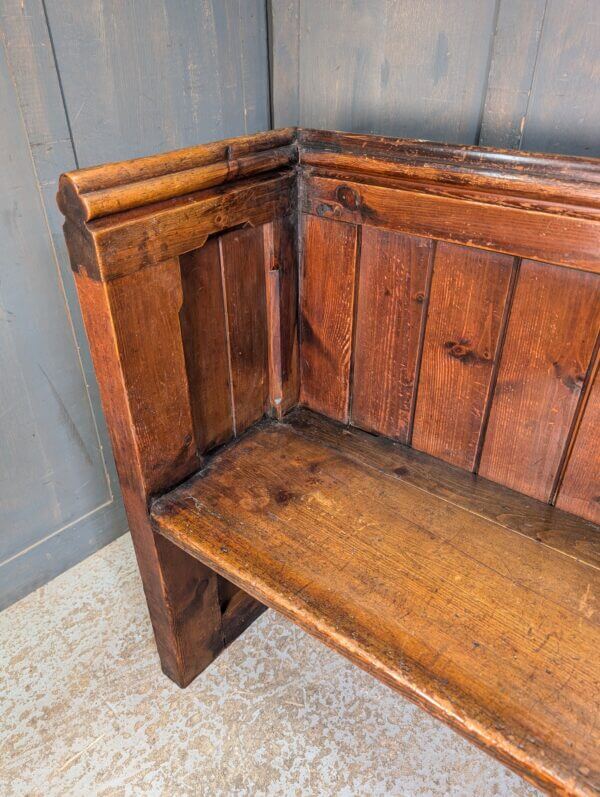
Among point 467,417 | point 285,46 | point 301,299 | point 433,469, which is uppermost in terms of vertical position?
point 285,46

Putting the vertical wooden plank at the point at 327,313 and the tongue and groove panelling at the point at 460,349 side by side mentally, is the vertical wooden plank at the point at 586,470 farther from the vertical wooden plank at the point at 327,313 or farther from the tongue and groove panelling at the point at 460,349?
the vertical wooden plank at the point at 327,313

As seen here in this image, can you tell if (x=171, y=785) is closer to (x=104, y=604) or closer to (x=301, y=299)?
(x=104, y=604)

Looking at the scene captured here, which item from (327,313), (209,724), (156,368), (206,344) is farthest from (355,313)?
(209,724)

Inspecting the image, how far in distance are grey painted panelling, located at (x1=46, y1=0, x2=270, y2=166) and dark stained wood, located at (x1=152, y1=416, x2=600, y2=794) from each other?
700 mm

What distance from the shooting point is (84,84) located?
45.4 inches

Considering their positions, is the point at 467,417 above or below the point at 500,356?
below

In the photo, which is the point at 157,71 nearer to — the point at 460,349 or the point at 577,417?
the point at 460,349

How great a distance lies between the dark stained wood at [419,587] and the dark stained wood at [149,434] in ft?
0.27

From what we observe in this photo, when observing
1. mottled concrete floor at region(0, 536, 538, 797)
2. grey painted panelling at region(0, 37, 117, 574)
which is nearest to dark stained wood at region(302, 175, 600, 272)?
grey painted panelling at region(0, 37, 117, 574)

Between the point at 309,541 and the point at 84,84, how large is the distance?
95 cm

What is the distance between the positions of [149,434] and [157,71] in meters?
0.76

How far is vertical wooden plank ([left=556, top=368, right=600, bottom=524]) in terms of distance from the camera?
96 centimetres

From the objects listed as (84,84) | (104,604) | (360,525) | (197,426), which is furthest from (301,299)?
(104,604)

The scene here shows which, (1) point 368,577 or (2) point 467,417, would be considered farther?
(2) point 467,417
